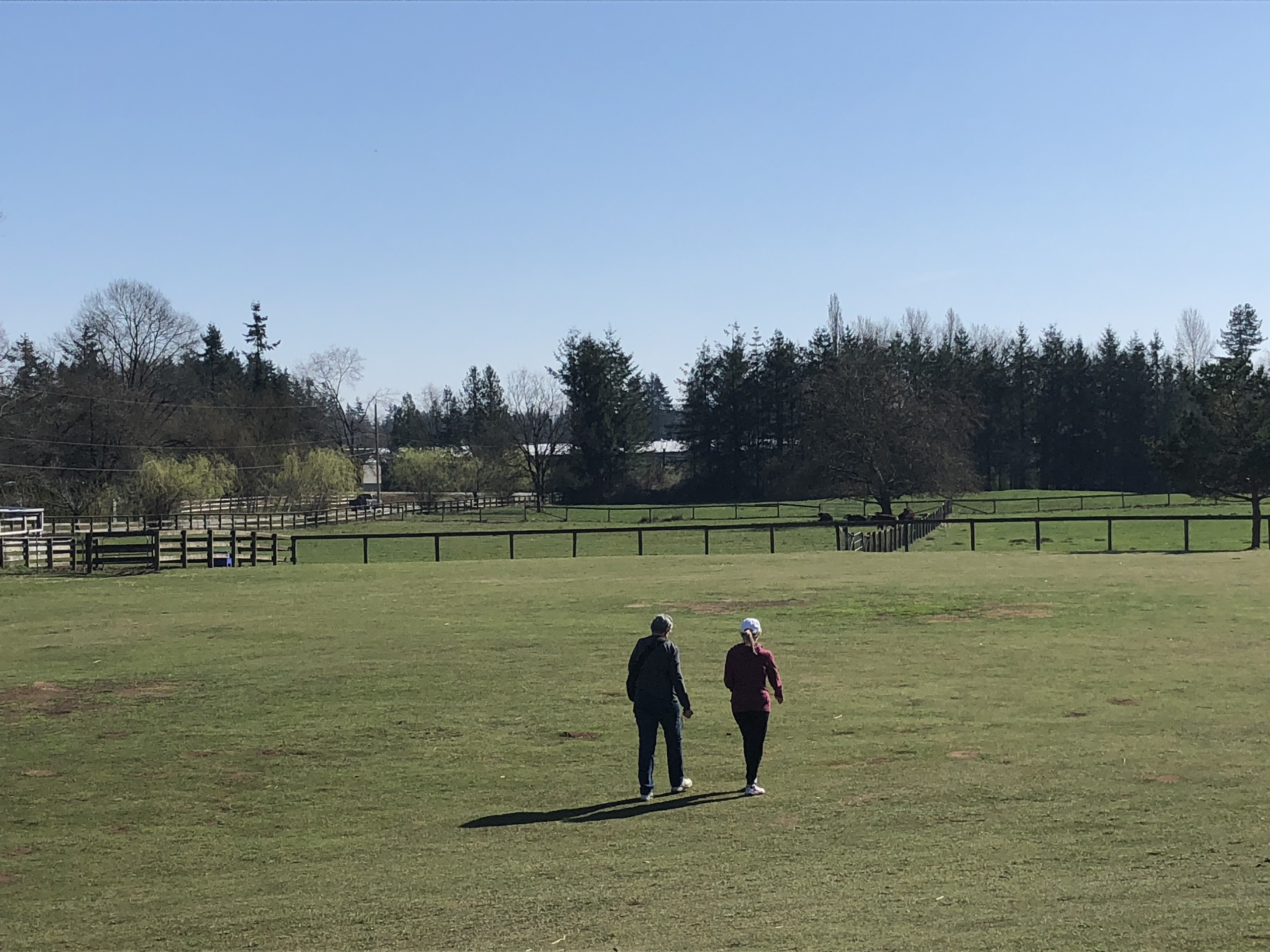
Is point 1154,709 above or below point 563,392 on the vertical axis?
below

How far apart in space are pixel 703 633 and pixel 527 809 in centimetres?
1300

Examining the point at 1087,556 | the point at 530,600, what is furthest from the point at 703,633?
the point at 1087,556

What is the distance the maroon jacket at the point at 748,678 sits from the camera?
13.4 meters

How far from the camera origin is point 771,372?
139500 millimetres

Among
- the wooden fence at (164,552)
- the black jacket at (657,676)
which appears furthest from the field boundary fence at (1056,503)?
the black jacket at (657,676)

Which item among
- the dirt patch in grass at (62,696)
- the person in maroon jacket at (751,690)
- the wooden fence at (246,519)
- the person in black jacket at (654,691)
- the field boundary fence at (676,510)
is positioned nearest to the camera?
the person in black jacket at (654,691)

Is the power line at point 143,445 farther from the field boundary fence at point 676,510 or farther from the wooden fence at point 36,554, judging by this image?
the wooden fence at point 36,554

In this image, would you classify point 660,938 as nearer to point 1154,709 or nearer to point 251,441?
point 1154,709

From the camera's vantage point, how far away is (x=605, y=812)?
13250mm

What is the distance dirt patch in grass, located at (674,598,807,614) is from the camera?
30.2 m

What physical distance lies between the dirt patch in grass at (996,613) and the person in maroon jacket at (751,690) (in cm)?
1479

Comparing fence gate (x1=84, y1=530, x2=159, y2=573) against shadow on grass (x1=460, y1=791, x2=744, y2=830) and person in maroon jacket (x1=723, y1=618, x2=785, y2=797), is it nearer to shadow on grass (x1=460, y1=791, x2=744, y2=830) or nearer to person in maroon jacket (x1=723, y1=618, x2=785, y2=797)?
shadow on grass (x1=460, y1=791, x2=744, y2=830)

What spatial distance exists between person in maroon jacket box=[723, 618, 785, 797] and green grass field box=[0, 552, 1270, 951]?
47 centimetres

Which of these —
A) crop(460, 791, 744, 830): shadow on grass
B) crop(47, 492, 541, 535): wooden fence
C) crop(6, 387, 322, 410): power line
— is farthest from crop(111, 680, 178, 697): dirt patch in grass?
crop(6, 387, 322, 410): power line
